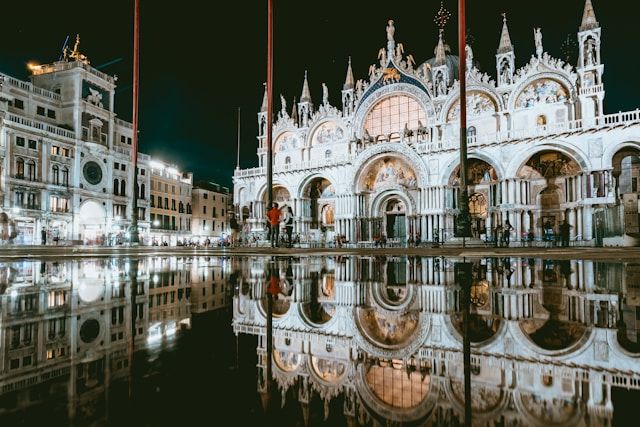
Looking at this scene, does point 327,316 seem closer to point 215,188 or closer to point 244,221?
point 244,221


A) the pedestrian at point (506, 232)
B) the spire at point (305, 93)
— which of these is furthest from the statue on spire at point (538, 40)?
the spire at point (305, 93)

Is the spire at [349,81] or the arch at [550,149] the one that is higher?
the spire at [349,81]

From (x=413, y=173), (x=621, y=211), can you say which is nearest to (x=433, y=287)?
(x=621, y=211)

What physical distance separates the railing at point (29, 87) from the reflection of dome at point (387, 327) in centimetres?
4188

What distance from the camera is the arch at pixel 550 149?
24250 millimetres

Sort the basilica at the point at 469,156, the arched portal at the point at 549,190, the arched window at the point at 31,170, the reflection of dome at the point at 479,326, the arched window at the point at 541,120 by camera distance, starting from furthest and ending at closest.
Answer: the arched window at the point at 31,170
the arched window at the point at 541,120
the arched portal at the point at 549,190
the basilica at the point at 469,156
the reflection of dome at the point at 479,326

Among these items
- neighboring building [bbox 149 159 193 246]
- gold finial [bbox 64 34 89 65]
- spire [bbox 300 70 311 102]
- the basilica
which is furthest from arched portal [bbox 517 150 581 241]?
gold finial [bbox 64 34 89 65]

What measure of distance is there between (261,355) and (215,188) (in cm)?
6154

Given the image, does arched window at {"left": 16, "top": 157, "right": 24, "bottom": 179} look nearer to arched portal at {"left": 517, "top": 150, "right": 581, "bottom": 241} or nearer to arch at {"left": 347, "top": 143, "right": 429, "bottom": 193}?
arch at {"left": 347, "top": 143, "right": 429, "bottom": 193}

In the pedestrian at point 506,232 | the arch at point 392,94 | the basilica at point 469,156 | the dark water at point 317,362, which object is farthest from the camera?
the arch at point 392,94

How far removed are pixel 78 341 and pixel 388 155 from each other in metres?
30.9

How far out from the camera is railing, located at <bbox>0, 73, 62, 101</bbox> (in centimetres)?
3453

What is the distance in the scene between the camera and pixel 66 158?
38.1m

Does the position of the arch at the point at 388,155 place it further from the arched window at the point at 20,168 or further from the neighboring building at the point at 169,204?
the arched window at the point at 20,168
